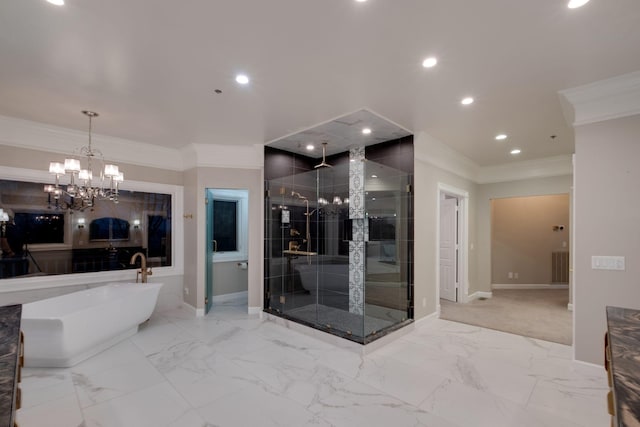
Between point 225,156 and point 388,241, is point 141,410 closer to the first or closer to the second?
point 388,241

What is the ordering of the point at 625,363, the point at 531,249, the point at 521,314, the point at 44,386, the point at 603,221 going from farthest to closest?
the point at 531,249
the point at 521,314
the point at 603,221
the point at 44,386
the point at 625,363

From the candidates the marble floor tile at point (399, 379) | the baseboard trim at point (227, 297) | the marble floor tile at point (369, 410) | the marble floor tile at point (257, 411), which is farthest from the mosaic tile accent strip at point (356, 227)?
the baseboard trim at point (227, 297)

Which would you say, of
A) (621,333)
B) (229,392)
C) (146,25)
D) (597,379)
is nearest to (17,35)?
(146,25)

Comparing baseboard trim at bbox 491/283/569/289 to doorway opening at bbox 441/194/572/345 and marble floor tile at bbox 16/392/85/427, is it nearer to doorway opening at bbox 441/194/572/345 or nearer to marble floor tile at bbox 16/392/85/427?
doorway opening at bbox 441/194/572/345

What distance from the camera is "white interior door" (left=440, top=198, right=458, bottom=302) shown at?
5480 millimetres

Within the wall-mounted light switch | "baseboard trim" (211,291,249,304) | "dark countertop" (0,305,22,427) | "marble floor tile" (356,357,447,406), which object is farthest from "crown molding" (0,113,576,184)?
"dark countertop" (0,305,22,427)

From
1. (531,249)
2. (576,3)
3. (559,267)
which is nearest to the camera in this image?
(576,3)

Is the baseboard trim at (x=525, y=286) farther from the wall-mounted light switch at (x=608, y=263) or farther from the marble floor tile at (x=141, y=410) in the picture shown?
the marble floor tile at (x=141, y=410)

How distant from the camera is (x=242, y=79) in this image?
261cm

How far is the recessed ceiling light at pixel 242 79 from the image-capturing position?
256 centimetres

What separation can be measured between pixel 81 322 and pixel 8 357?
82.3 inches

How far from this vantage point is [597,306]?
9.17ft

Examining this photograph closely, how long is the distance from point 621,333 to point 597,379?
203cm

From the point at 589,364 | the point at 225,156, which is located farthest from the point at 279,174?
the point at 589,364
